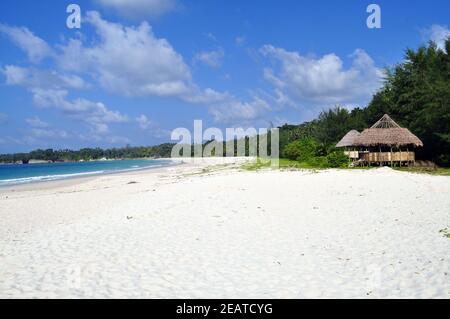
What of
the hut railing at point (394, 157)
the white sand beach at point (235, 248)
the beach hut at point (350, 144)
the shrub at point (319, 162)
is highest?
the beach hut at point (350, 144)

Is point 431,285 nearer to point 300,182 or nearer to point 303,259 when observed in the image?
point 303,259

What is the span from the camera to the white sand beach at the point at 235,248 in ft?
16.3

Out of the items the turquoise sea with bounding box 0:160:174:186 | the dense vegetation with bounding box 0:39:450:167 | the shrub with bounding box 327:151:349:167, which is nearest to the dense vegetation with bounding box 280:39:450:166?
the dense vegetation with bounding box 0:39:450:167

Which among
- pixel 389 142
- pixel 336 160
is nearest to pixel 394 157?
pixel 389 142

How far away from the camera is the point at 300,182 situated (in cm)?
1686

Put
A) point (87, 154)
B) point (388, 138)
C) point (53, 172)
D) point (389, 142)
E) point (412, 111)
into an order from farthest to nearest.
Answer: point (87, 154)
point (53, 172)
point (412, 111)
point (388, 138)
point (389, 142)

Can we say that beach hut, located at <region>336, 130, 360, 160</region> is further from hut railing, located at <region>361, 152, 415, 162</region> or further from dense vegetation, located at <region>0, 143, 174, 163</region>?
dense vegetation, located at <region>0, 143, 174, 163</region>

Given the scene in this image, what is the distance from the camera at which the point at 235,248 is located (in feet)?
22.6

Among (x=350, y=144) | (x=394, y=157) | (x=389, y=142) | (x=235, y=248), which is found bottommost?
(x=235, y=248)

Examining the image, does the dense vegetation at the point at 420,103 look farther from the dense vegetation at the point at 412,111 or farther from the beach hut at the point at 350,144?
the beach hut at the point at 350,144

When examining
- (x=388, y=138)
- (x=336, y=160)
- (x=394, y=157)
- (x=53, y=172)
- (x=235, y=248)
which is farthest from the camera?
(x=53, y=172)

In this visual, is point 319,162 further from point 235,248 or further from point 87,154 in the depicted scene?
point 87,154

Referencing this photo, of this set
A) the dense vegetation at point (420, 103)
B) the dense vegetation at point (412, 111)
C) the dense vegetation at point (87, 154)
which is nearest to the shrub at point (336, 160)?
the dense vegetation at point (412, 111)
